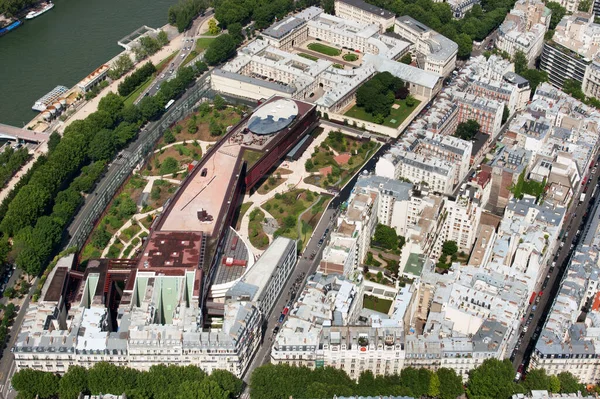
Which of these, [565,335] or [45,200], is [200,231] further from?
[565,335]

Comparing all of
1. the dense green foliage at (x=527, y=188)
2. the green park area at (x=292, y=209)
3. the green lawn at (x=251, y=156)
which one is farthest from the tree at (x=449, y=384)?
the green lawn at (x=251, y=156)

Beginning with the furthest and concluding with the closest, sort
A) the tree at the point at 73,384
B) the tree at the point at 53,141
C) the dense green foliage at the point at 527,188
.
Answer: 1. the tree at the point at 53,141
2. the dense green foliage at the point at 527,188
3. the tree at the point at 73,384

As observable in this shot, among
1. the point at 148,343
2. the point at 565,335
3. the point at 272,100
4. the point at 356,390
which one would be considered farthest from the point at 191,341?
the point at 272,100

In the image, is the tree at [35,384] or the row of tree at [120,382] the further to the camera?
the tree at [35,384]

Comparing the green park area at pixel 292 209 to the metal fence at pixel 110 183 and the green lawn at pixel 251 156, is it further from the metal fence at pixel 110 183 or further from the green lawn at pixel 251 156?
the metal fence at pixel 110 183

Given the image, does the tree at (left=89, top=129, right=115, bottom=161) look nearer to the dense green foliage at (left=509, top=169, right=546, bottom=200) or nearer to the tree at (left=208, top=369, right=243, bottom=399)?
the tree at (left=208, top=369, right=243, bottom=399)
